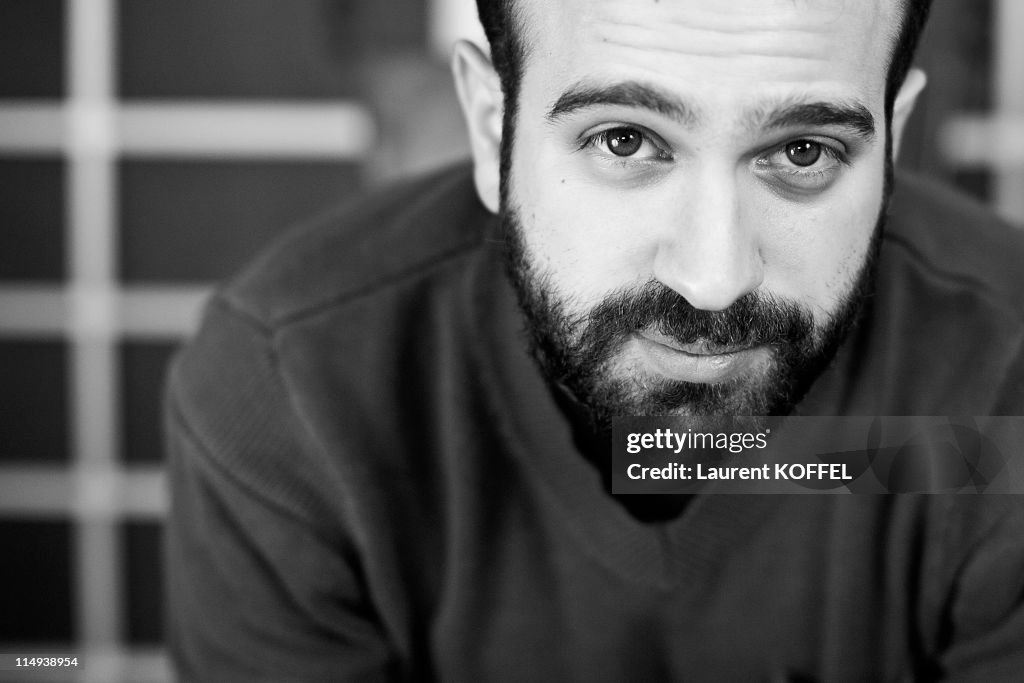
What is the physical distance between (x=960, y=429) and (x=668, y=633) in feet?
1.05

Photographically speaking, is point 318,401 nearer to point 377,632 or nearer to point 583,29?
point 377,632

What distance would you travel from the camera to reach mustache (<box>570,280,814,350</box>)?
0.76 m

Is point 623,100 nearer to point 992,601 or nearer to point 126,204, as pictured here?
point 992,601

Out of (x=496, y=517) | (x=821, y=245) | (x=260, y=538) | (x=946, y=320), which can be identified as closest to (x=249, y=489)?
(x=260, y=538)

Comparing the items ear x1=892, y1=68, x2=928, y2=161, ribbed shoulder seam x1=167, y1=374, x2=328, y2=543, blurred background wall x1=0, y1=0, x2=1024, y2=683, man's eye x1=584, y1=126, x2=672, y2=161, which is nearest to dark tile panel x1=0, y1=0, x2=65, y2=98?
blurred background wall x1=0, y1=0, x2=1024, y2=683

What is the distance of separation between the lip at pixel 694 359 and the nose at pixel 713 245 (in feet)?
0.20

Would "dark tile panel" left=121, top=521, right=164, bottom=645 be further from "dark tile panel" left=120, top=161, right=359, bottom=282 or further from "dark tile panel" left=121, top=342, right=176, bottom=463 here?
"dark tile panel" left=120, top=161, right=359, bottom=282

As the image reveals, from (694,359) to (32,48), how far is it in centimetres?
145

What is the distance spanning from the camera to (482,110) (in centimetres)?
92

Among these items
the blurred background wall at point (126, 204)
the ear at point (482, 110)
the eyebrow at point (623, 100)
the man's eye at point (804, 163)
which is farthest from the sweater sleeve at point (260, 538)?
the blurred background wall at point (126, 204)

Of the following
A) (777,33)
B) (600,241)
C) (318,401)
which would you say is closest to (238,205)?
(318,401)

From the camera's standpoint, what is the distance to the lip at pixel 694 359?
2.58 feet

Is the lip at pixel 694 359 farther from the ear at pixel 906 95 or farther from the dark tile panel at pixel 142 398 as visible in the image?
the dark tile panel at pixel 142 398

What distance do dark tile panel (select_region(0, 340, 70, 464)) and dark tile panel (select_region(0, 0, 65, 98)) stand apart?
45 centimetres
